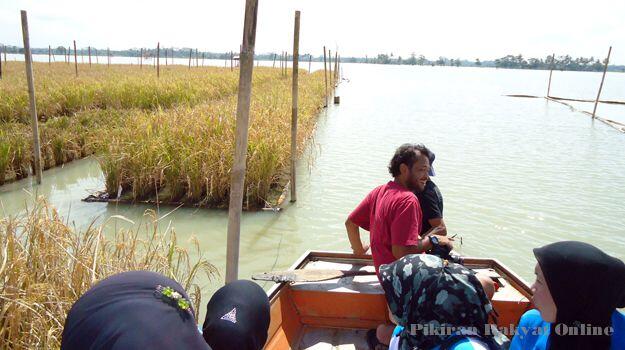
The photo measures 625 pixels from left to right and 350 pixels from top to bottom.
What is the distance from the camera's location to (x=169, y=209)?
21.5 ft

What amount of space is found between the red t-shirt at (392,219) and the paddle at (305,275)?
0.41 m

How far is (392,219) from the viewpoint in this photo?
106 inches

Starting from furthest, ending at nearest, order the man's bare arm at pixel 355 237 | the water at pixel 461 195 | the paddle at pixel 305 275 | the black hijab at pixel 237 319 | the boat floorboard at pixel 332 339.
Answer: the water at pixel 461 195, the man's bare arm at pixel 355 237, the paddle at pixel 305 275, the boat floorboard at pixel 332 339, the black hijab at pixel 237 319

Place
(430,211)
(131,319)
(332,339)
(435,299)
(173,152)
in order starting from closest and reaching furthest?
1. (131,319)
2. (435,299)
3. (332,339)
4. (430,211)
5. (173,152)

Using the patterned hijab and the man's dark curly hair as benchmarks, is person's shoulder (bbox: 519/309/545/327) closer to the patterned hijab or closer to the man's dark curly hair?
the patterned hijab

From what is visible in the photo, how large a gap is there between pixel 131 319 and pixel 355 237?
2.40 metres

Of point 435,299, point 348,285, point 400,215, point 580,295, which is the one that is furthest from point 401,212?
point 580,295

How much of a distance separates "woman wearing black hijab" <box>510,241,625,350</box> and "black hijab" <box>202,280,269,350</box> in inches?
37.3

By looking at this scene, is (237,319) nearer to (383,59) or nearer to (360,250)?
(360,250)

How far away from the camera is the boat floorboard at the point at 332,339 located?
9.71 feet

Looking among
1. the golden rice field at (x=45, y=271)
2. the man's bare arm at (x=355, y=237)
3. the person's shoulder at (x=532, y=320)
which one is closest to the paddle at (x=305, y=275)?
the man's bare arm at (x=355, y=237)

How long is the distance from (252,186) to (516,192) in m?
4.67

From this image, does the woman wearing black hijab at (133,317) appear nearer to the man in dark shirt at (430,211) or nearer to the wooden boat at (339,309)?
the wooden boat at (339,309)

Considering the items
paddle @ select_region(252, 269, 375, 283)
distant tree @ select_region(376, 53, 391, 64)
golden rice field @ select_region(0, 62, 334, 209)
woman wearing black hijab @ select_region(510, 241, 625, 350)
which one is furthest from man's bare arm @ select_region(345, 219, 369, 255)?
distant tree @ select_region(376, 53, 391, 64)
